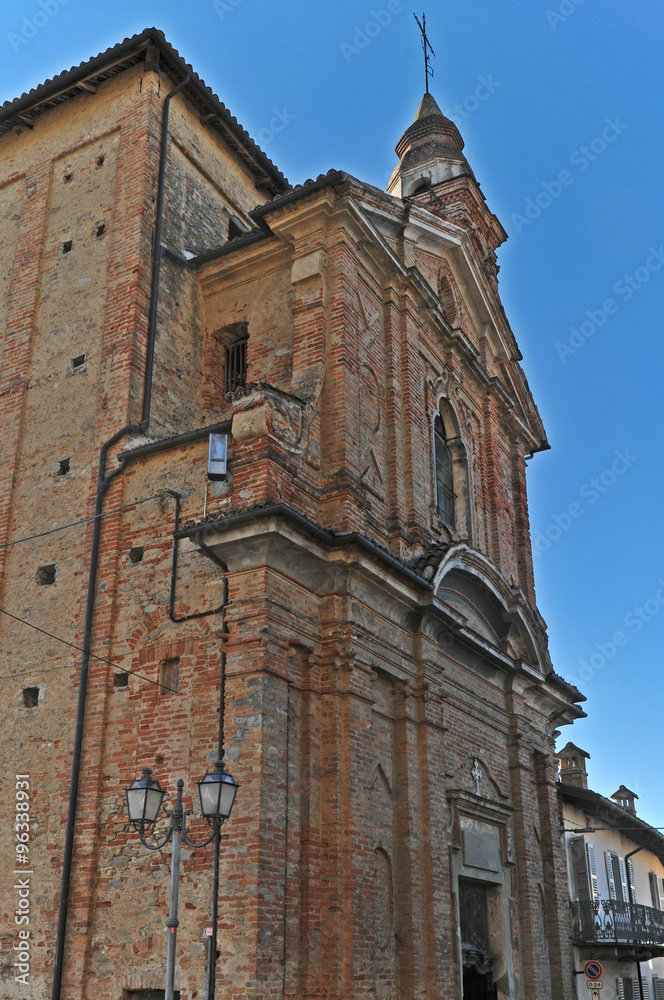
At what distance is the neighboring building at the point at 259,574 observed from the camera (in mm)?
10266

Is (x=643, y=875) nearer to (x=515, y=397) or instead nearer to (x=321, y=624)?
(x=515, y=397)

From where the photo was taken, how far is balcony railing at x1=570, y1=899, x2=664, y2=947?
837 inches

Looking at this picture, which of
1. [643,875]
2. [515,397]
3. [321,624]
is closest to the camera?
[321,624]

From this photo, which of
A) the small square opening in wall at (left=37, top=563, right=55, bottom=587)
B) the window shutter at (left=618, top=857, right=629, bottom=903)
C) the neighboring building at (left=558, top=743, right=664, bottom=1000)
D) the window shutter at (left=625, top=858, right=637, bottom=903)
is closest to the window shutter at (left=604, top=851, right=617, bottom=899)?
the neighboring building at (left=558, top=743, right=664, bottom=1000)

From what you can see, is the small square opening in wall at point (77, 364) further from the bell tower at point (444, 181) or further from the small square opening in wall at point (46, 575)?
the bell tower at point (444, 181)

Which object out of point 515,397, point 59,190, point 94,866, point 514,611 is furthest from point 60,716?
point 515,397

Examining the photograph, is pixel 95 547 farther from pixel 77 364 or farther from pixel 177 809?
pixel 177 809

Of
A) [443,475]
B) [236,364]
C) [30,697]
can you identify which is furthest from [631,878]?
[30,697]

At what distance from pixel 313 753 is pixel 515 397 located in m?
11.0

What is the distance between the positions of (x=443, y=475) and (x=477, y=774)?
4.86 m

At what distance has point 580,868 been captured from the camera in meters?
22.1

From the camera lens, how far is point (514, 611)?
1588 cm

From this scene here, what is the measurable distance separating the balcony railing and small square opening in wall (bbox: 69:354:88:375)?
601 inches

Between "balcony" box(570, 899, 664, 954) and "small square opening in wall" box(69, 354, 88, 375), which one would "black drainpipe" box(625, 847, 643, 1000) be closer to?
"balcony" box(570, 899, 664, 954)
